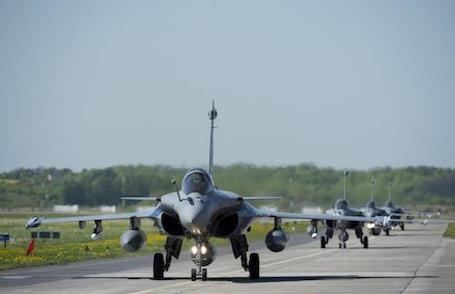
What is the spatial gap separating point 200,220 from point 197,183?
136 centimetres

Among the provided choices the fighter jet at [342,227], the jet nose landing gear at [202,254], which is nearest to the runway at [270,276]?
the jet nose landing gear at [202,254]

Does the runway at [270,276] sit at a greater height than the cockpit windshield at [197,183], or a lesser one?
lesser

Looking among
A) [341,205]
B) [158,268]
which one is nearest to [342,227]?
[341,205]

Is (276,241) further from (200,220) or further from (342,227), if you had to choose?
(342,227)

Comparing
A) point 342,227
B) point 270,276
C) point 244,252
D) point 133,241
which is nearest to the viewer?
point 133,241

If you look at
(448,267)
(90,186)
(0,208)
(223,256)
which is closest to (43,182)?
(0,208)

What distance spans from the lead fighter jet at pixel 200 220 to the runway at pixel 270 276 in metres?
0.72

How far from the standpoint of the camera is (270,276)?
3384 cm

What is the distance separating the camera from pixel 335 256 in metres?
49.2

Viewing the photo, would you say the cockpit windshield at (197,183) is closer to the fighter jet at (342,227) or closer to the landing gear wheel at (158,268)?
the landing gear wheel at (158,268)

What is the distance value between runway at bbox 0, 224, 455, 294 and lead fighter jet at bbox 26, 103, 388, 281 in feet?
2.35

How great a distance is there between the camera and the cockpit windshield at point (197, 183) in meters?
30.5

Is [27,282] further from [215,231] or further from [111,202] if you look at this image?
[111,202]

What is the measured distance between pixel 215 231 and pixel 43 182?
68.3 m
